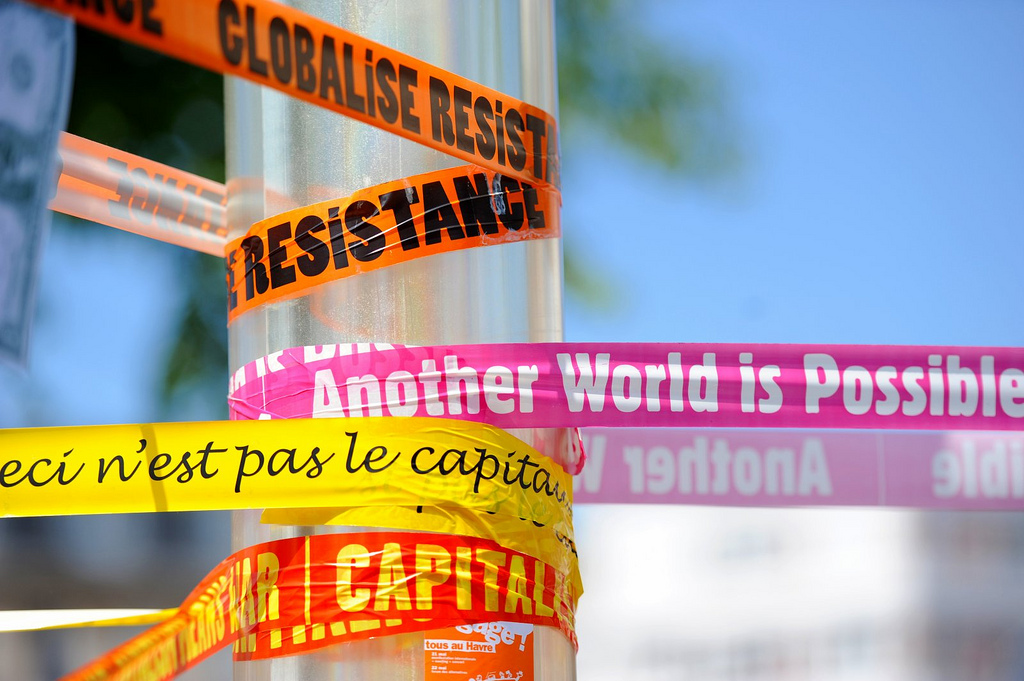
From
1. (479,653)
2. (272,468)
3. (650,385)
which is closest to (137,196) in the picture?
(272,468)

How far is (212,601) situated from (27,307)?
62 cm

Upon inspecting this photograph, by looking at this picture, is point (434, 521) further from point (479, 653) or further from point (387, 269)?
point (387, 269)

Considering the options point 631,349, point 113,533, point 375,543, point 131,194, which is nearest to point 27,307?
point 375,543

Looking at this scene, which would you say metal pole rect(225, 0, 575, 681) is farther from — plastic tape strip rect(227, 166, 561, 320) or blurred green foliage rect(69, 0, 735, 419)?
blurred green foliage rect(69, 0, 735, 419)

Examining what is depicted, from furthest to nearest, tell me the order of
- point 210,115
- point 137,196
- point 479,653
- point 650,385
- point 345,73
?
point 210,115 → point 137,196 → point 650,385 → point 479,653 → point 345,73

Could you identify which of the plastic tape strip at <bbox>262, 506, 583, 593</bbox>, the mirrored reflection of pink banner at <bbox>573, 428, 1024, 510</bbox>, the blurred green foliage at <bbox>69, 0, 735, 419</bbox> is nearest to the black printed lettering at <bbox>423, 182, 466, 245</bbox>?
the plastic tape strip at <bbox>262, 506, 583, 593</bbox>

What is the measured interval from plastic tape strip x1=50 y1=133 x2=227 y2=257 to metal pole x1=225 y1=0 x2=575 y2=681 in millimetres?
705

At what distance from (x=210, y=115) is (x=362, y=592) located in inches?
166

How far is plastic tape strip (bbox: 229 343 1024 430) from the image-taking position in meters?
1.49

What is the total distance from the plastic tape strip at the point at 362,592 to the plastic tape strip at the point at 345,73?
0.52m

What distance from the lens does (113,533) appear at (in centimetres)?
493

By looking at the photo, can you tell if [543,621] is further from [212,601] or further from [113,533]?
[113,533]

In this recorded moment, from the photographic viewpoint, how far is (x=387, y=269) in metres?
1.48

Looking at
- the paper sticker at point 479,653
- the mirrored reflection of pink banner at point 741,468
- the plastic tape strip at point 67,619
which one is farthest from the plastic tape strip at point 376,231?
the mirrored reflection of pink banner at point 741,468
